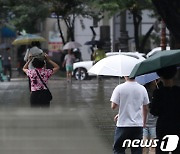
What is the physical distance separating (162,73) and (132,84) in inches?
33.2

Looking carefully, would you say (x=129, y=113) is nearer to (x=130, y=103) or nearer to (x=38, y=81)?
(x=130, y=103)

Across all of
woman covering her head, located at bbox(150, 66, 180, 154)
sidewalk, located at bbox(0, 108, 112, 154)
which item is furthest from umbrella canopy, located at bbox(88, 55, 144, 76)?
woman covering her head, located at bbox(150, 66, 180, 154)

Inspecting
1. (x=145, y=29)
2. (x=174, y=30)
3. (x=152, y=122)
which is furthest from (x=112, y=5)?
(x=145, y=29)

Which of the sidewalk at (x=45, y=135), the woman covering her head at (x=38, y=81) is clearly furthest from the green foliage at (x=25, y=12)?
the sidewalk at (x=45, y=135)

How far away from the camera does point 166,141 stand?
305 inches

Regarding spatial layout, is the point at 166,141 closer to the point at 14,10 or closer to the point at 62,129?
the point at 62,129

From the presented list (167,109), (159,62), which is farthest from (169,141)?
(159,62)

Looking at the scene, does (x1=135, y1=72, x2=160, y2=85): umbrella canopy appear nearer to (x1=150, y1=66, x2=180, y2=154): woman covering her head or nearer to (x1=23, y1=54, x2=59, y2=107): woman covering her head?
(x1=150, y1=66, x2=180, y2=154): woman covering her head

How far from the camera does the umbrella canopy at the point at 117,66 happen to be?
973 cm

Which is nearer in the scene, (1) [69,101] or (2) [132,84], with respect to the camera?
(2) [132,84]

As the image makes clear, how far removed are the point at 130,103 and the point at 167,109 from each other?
0.98 m

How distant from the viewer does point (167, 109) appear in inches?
303

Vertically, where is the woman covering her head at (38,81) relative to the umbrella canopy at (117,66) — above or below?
below

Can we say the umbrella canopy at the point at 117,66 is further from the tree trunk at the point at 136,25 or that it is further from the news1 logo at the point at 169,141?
the tree trunk at the point at 136,25
